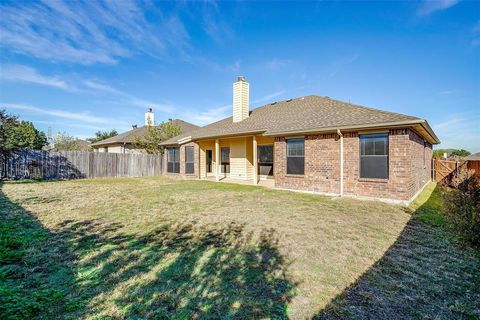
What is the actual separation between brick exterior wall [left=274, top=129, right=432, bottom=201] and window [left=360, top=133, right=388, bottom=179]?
160mm

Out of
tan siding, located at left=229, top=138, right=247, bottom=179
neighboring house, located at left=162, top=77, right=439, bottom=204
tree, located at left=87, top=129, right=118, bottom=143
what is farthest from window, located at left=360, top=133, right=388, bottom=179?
tree, located at left=87, top=129, right=118, bottom=143

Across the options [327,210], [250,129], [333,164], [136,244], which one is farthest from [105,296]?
[250,129]

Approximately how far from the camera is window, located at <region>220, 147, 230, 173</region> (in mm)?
16784

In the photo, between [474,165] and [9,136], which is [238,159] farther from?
[9,136]

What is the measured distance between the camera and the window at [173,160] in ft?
62.2

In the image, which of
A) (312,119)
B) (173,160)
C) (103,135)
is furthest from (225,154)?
(103,135)

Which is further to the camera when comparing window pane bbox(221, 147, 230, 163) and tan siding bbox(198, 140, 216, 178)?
tan siding bbox(198, 140, 216, 178)

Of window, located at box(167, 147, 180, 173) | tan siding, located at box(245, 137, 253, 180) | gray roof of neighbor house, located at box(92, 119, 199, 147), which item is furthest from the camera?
gray roof of neighbor house, located at box(92, 119, 199, 147)

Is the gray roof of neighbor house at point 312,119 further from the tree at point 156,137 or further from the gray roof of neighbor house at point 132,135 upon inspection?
the gray roof of neighbor house at point 132,135

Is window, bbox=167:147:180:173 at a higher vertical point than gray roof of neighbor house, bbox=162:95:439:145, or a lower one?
lower

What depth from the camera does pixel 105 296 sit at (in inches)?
106

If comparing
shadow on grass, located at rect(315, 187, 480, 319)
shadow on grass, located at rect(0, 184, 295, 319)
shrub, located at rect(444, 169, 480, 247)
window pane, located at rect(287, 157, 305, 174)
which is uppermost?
window pane, located at rect(287, 157, 305, 174)

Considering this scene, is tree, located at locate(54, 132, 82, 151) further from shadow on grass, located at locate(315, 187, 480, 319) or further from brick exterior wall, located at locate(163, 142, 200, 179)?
shadow on grass, located at locate(315, 187, 480, 319)

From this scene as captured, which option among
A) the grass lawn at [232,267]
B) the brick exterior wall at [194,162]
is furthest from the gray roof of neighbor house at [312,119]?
the grass lawn at [232,267]
